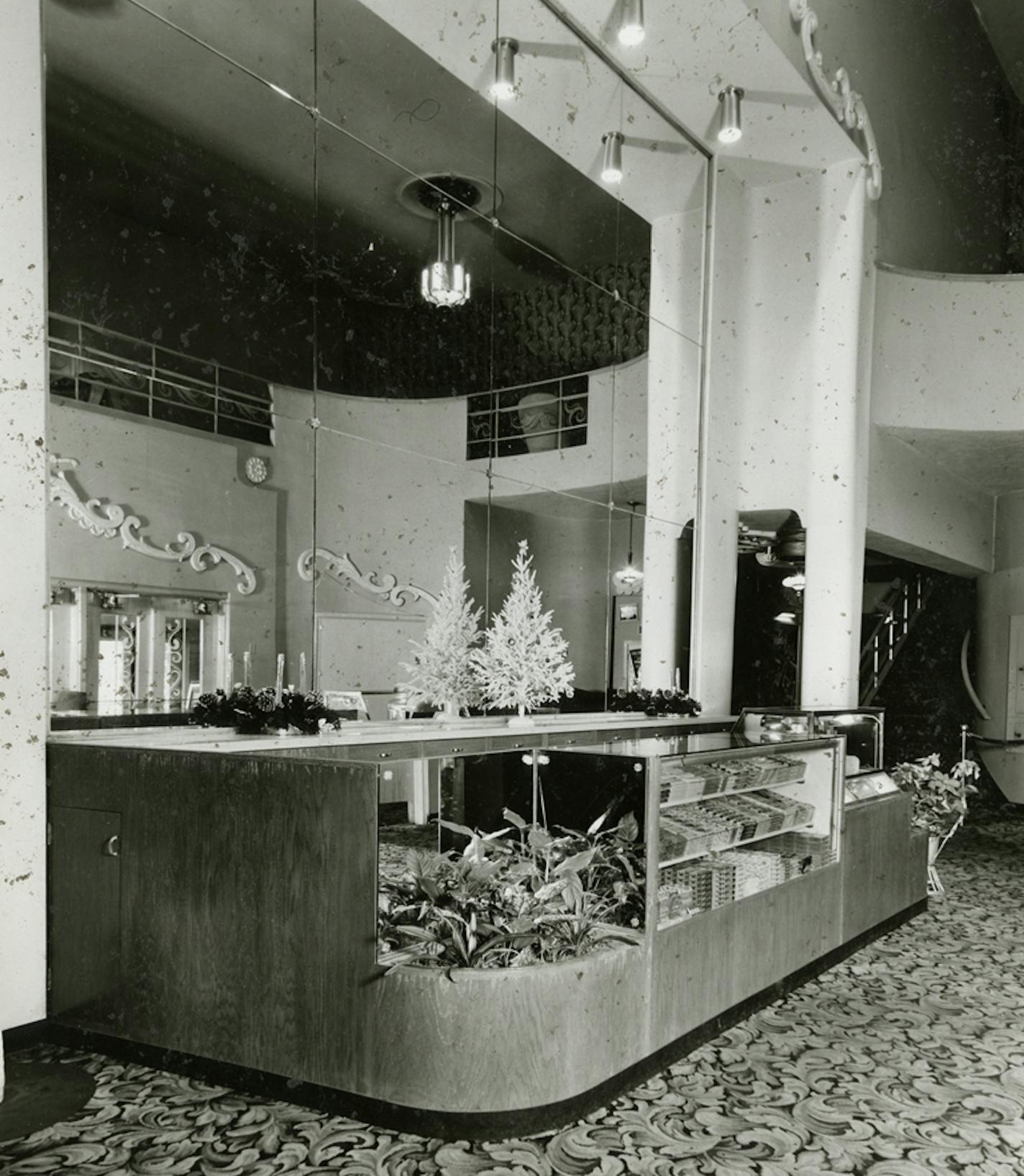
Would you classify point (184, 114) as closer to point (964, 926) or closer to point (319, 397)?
point (319, 397)

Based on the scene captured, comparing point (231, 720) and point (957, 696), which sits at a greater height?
point (231, 720)

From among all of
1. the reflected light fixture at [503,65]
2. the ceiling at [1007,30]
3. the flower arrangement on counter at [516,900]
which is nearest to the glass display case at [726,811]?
the flower arrangement on counter at [516,900]

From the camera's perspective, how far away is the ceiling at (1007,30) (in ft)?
42.5

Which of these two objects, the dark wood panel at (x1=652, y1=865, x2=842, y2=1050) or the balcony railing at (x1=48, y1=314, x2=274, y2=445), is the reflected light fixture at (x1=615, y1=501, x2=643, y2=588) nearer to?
the dark wood panel at (x1=652, y1=865, x2=842, y2=1050)

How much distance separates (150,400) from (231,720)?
4.87 ft

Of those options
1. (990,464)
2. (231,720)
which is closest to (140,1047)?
(231,720)

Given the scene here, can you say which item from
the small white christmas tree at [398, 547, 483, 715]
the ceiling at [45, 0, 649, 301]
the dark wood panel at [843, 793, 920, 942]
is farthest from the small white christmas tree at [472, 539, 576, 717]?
the dark wood panel at [843, 793, 920, 942]

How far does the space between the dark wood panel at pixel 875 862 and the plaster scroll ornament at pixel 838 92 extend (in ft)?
17.1

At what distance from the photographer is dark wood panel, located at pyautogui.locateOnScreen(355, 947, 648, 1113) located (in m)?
3.29

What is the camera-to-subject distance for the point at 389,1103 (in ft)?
10.9

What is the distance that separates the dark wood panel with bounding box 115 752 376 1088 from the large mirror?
93cm

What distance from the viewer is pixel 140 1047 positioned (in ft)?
12.5

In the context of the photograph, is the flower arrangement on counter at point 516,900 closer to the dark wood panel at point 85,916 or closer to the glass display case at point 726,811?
the glass display case at point 726,811

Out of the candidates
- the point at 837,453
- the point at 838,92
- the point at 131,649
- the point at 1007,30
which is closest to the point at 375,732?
the point at 131,649
